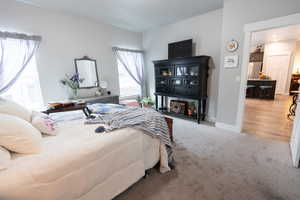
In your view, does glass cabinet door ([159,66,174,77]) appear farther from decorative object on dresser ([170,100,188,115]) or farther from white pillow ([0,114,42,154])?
white pillow ([0,114,42,154])

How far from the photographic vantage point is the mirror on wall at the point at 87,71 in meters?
3.71

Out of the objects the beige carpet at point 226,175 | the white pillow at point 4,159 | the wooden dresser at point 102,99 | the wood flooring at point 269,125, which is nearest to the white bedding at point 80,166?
the white pillow at point 4,159

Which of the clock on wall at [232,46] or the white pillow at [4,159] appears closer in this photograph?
the white pillow at [4,159]

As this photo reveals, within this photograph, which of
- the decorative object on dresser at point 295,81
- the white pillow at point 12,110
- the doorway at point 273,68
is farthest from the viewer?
the decorative object on dresser at point 295,81

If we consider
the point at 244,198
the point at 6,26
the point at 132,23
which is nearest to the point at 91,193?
the point at 244,198

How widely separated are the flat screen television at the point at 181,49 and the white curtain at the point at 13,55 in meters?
3.25

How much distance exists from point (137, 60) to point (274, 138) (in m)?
4.23

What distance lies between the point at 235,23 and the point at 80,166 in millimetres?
3505

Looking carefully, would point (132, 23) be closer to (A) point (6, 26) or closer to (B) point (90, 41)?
(B) point (90, 41)

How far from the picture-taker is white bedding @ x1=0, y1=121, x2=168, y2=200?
954 millimetres

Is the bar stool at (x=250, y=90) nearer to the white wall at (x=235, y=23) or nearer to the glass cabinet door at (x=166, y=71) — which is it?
the white wall at (x=235, y=23)

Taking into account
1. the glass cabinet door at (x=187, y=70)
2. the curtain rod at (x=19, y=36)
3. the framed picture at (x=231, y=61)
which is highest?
the curtain rod at (x=19, y=36)

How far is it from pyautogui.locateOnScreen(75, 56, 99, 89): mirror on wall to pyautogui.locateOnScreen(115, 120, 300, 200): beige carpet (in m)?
2.84

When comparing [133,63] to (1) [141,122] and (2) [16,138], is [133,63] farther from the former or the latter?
(2) [16,138]
